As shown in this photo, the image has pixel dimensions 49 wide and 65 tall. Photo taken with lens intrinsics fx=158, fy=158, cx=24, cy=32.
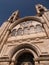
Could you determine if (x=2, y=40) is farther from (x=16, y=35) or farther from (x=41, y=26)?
(x=41, y=26)

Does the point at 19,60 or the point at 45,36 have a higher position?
the point at 45,36

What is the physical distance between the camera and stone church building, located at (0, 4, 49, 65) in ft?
47.3

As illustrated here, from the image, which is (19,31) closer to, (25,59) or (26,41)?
(26,41)

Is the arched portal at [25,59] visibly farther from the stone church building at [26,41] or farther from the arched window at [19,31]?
the arched window at [19,31]

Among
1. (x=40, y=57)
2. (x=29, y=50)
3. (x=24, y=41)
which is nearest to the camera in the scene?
(x=40, y=57)

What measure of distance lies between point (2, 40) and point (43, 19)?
5.27 meters

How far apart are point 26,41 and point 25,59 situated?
189 cm

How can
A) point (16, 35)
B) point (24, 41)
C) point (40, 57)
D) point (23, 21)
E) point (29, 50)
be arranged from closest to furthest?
point (40, 57) → point (29, 50) → point (24, 41) → point (16, 35) → point (23, 21)

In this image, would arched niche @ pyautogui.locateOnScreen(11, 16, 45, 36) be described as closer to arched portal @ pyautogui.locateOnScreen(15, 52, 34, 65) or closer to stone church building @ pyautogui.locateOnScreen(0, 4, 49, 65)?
stone church building @ pyautogui.locateOnScreen(0, 4, 49, 65)

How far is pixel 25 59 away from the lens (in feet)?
50.2

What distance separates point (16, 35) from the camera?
58.2 ft

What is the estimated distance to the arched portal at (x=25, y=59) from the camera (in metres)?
14.9

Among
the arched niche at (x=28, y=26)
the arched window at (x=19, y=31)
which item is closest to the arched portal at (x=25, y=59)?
the arched niche at (x=28, y=26)

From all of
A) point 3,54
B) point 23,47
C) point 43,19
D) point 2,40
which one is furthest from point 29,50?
point 43,19
